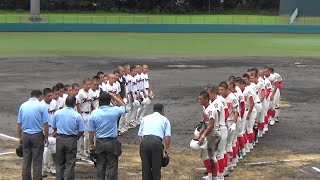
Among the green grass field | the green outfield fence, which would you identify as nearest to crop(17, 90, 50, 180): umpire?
the green grass field

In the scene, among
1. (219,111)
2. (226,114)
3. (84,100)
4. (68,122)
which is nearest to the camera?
(68,122)

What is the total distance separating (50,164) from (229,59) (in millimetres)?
27530

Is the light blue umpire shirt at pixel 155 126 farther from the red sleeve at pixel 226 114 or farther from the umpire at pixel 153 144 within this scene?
the red sleeve at pixel 226 114

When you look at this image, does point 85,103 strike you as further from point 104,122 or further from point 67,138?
point 104,122

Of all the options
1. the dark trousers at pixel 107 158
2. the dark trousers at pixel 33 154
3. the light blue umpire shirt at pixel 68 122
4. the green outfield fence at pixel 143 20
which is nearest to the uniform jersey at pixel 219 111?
the dark trousers at pixel 107 158

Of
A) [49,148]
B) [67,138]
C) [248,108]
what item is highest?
[248,108]

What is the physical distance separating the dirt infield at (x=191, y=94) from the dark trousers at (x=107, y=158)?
1646 mm

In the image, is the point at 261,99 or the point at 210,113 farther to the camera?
the point at 261,99

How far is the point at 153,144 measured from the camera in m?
10.5

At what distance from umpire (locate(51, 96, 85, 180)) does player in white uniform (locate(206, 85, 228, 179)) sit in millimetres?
2644

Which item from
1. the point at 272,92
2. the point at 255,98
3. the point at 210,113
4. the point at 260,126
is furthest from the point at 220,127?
the point at 272,92

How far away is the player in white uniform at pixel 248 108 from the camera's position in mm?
14036

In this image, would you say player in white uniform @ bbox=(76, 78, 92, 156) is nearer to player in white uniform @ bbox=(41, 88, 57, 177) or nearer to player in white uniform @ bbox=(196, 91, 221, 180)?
player in white uniform @ bbox=(41, 88, 57, 177)

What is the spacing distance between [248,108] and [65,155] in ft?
16.9
